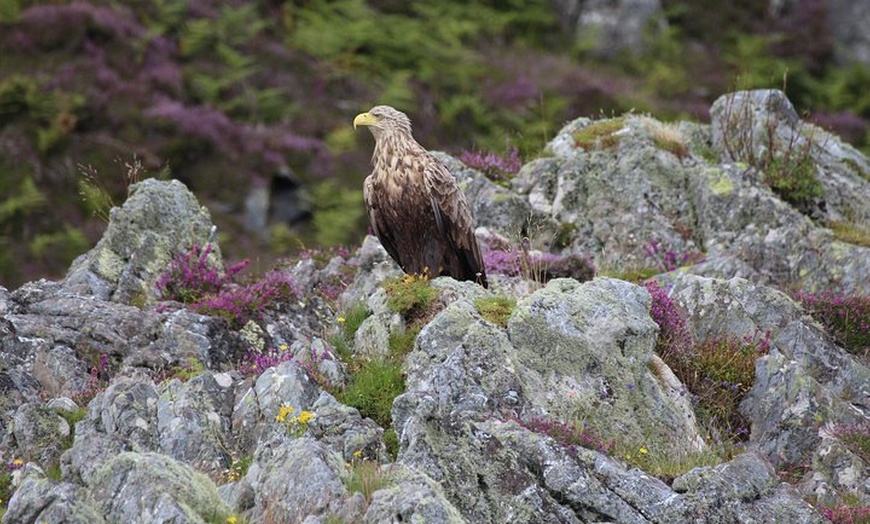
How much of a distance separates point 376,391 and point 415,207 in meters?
2.62

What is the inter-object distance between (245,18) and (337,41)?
8.53 feet

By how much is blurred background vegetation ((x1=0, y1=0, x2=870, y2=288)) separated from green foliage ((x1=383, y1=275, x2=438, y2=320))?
40.1 feet

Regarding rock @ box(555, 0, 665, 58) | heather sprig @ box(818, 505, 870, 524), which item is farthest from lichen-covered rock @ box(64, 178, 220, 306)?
rock @ box(555, 0, 665, 58)

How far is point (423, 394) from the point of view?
10492 millimetres

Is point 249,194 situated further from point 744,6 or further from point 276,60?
point 744,6

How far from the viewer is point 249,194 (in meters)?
28.5

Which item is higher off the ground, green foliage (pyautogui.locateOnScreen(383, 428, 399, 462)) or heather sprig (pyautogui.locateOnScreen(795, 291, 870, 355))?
green foliage (pyautogui.locateOnScreen(383, 428, 399, 462))

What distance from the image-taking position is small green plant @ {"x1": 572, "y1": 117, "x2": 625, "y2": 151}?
691 inches

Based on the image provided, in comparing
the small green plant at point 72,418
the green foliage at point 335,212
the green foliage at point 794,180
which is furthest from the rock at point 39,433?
the green foliage at point 335,212

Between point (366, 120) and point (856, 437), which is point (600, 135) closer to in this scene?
point (366, 120)

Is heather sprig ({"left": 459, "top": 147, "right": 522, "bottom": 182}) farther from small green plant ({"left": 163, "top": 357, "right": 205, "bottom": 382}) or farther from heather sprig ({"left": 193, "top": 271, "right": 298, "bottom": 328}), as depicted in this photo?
small green plant ({"left": 163, "top": 357, "right": 205, "bottom": 382})

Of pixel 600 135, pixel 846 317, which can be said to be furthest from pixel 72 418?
pixel 600 135

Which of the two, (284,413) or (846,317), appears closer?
(284,413)

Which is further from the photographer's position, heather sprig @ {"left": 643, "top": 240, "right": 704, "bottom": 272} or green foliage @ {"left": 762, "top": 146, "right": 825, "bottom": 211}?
green foliage @ {"left": 762, "top": 146, "right": 825, "bottom": 211}
